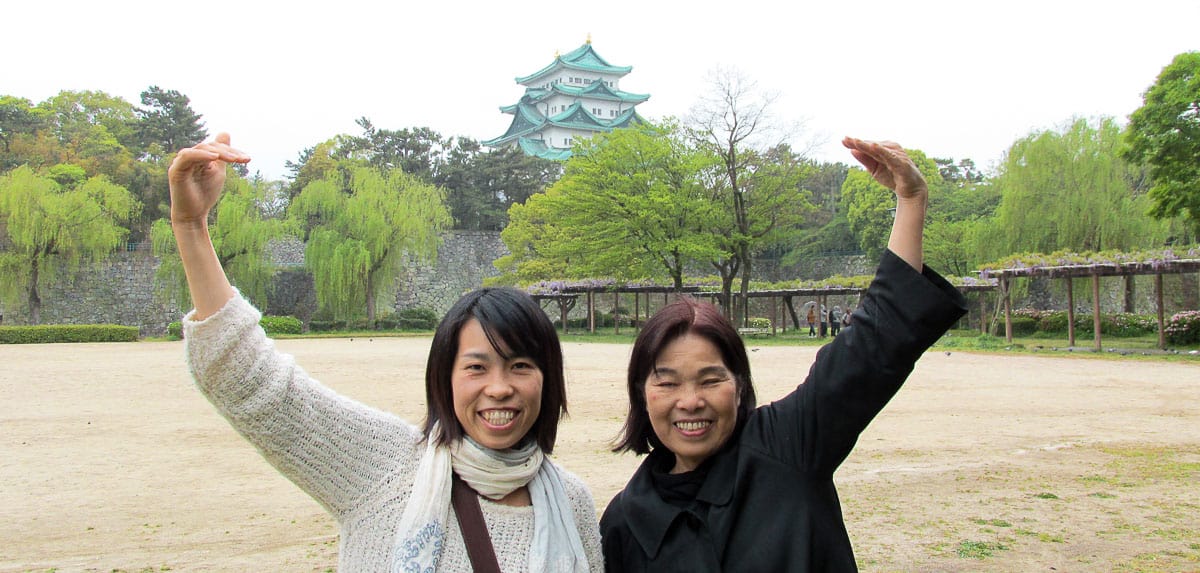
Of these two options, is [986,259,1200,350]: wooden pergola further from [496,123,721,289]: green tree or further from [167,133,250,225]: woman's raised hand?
[167,133,250,225]: woman's raised hand

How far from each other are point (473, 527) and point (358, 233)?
91.1ft

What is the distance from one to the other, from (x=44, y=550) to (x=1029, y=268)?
54.8 ft

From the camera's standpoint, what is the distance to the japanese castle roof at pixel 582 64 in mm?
44750

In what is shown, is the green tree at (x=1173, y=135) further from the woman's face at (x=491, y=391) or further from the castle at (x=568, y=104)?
the castle at (x=568, y=104)

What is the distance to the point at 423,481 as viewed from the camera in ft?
4.60

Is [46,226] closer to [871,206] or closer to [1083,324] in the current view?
[871,206]

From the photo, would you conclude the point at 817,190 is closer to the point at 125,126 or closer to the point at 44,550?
the point at 125,126

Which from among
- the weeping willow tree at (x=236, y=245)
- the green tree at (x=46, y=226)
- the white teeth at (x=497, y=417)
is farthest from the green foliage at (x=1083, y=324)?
the green tree at (x=46, y=226)

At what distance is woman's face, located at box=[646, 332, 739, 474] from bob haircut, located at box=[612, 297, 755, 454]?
0.05 feet

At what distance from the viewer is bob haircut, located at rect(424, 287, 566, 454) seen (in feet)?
4.92

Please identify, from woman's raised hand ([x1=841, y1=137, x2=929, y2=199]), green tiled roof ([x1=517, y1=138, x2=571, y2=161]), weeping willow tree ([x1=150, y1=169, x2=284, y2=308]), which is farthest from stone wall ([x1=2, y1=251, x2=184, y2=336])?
woman's raised hand ([x1=841, y1=137, x2=929, y2=199])

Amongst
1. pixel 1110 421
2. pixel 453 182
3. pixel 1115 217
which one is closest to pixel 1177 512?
pixel 1110 421

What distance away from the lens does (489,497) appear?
4.75ft

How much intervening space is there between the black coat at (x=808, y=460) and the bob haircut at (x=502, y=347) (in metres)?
0.26
